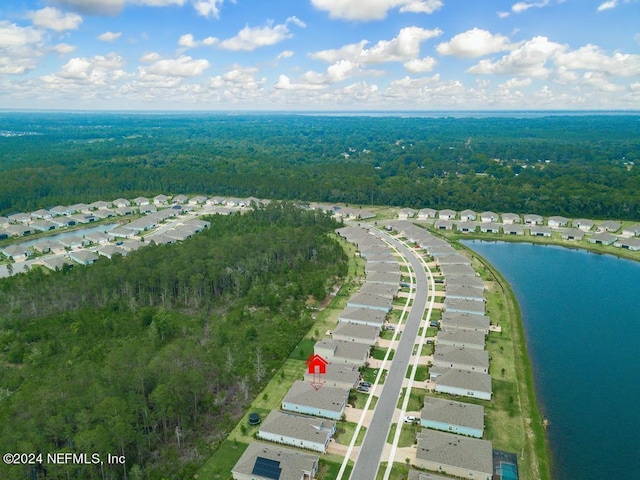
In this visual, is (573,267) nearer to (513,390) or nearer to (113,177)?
(513,390)

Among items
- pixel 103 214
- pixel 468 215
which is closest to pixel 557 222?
pixel 468 215

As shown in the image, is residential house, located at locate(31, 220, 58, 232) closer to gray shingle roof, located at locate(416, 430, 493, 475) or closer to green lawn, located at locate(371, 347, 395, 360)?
green lawn, located at locate(371, 347, 395, 360)

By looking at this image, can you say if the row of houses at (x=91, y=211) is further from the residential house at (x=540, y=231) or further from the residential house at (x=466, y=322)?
the residential house at (x=466, y=322)


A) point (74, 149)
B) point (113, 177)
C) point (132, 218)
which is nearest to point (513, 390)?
point (132, 218)

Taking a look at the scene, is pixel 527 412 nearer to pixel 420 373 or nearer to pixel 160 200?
pixel 420 373

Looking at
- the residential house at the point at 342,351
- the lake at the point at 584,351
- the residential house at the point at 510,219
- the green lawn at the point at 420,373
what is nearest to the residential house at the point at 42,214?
the residential house at the point at 342,351
